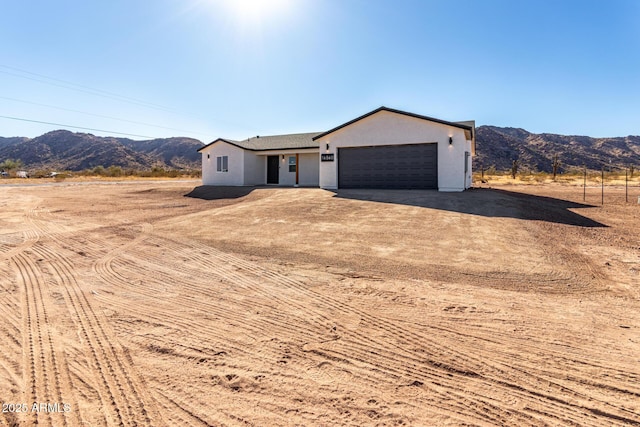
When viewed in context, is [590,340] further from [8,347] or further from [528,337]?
[8,347]

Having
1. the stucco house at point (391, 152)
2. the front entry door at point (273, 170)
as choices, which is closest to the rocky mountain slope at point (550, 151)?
the front entry door at point (273, 170)

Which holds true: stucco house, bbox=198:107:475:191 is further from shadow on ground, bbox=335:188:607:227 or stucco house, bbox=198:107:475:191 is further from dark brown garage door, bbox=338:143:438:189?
shadow on ground, bbox=335:188:607:227

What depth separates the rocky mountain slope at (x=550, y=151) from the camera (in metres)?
79.9

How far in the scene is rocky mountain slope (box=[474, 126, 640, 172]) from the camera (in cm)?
7988

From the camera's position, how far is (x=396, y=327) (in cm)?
347

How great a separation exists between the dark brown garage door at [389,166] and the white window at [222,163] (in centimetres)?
961

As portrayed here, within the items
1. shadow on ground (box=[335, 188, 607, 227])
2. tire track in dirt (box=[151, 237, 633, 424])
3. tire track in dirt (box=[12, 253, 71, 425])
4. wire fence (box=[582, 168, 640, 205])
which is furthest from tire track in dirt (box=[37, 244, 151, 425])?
wire fence (box=[582, 168, 640, 205])

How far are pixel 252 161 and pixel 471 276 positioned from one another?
2158 cm

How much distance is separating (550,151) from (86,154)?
135269 mm

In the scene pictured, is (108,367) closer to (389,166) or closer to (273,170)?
(389,166)

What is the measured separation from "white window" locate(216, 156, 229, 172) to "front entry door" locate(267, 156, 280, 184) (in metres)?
3.29

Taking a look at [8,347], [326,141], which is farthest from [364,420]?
[326,141]

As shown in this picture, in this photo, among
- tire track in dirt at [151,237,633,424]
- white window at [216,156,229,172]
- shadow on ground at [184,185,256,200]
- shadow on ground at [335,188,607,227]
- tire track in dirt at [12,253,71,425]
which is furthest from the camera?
white window at [216,156,229,172]

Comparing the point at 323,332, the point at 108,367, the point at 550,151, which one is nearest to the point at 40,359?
the point at 108,367
